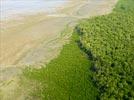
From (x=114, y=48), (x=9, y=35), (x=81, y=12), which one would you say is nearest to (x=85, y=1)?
(x=81, y=12)

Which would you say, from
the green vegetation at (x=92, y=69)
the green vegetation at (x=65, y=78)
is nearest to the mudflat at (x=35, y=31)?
the green vegetation at (x=65, y=78)

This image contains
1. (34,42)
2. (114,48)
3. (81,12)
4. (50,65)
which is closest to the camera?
(50,65)

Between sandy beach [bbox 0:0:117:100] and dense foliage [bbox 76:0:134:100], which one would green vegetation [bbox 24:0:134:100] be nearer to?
dense foliage [bbox 76:0:134:100]

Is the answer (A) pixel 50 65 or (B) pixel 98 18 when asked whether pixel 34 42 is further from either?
(B) pixel 98 18

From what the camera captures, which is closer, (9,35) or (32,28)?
(9,35)

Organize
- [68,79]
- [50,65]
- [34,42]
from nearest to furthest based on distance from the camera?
[68,79]
[50,65]
[34,42]

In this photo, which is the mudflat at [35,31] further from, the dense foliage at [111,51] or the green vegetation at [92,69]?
the dense foliage at [111,51]

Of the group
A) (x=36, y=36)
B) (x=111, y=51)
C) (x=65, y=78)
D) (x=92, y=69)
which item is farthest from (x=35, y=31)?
(x=65, y=78)
